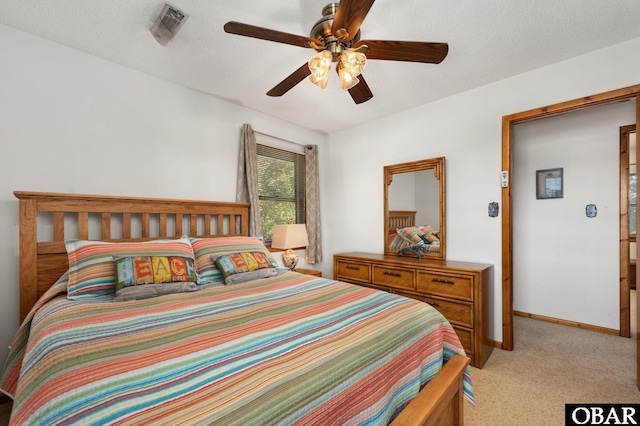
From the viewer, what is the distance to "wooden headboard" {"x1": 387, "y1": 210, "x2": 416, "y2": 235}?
323 centimetres

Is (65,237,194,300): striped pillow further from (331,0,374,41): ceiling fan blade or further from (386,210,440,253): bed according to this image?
(386,210,440,253): bed

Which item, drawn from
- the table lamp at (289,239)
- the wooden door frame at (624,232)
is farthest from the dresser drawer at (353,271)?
the wooden door frame at (624,232)

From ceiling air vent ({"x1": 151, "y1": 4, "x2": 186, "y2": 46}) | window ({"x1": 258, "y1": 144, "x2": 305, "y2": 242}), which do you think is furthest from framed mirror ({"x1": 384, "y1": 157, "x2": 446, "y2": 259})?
ceiling air vent ({"x1": 151, "y1": 4, "x2": 186, "y2": 46})

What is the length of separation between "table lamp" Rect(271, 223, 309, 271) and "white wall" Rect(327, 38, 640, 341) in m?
1.05

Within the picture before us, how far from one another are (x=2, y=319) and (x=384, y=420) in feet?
8.33

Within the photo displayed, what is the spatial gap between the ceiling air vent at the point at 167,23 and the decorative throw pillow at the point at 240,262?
156 centimetres

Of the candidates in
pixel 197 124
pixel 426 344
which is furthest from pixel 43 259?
pixel 426 344

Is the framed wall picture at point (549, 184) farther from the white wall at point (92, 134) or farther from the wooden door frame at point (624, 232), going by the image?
the white wall at point (92, 134)

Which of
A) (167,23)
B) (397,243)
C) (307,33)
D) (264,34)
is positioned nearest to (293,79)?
(307,33)

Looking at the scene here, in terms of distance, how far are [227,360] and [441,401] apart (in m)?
0.88

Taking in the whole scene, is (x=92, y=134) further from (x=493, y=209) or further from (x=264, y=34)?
(x=493, y=209)

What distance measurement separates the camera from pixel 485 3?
1686 mm

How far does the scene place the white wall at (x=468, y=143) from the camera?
2.21 meters

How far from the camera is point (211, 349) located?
91 cm
